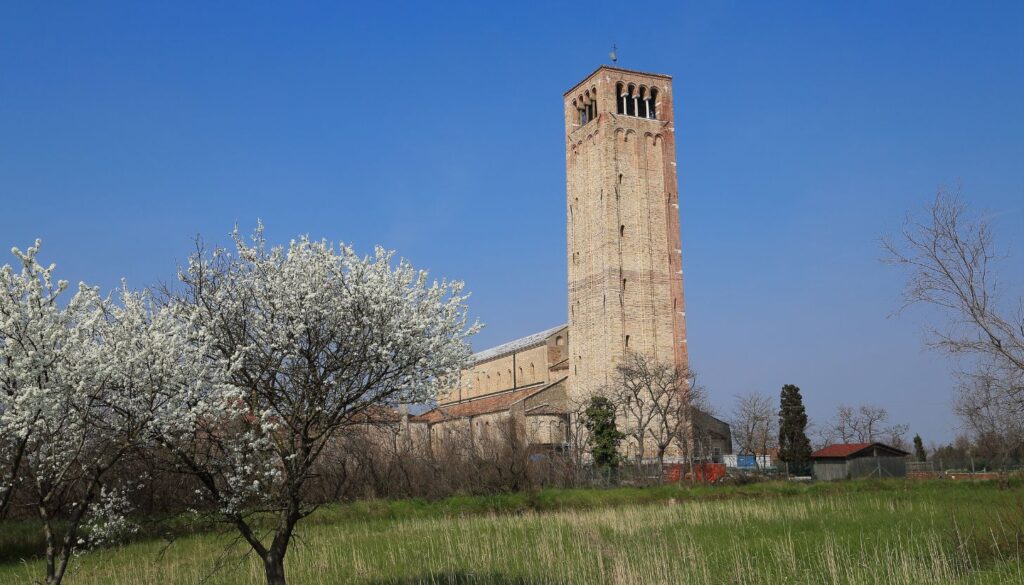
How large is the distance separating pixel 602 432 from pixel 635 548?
1286 inches

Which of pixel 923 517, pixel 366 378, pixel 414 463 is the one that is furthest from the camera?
pixel 414 463

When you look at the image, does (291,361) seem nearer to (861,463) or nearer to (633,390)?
(633,390)

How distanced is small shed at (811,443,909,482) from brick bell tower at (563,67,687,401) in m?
10.8

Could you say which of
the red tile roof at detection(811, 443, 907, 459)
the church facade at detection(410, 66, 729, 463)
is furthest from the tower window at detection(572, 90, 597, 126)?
the red tile roof at detection(811, 443, 907, 459)

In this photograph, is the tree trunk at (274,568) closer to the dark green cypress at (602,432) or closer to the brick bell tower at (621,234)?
the dark green cypress at (602,432)

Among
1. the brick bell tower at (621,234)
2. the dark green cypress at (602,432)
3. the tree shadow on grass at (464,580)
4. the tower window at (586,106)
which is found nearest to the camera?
the tree shadow on grass at (464,580)

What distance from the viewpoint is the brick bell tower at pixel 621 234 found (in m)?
56.9

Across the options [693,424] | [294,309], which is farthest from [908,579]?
[693,424]

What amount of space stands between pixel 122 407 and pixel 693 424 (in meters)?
45.4

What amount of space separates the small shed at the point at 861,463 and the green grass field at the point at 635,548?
62.0 feet

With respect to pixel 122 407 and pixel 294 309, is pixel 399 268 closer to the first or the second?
pixel 294 309

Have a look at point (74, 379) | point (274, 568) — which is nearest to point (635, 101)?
point (274, 568)

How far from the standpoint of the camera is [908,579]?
1236cm

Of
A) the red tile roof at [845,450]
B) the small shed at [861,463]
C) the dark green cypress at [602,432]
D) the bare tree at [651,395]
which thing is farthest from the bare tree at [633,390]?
the red tile roof at [845,450]
